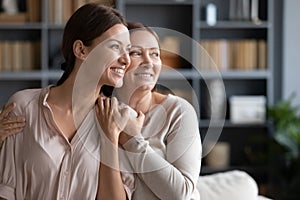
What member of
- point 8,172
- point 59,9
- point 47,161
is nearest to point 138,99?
point 47,161

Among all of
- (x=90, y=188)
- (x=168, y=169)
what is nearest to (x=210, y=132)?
(x=168, y=169)

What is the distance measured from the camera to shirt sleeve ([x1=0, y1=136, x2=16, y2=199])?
1925 mm

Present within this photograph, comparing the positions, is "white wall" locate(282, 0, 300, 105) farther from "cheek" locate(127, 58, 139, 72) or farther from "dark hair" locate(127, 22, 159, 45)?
"cheek" locate(127, 58, 139, 72)

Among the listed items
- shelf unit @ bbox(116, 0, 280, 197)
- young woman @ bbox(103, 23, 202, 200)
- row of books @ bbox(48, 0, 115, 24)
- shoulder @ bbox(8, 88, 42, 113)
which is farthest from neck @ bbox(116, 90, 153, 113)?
row of books @ bbox(48, 0, 115, 24)

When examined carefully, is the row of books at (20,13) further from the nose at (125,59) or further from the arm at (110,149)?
the nose at (125,59)

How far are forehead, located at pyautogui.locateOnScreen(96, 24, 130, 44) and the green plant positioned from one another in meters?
3.75

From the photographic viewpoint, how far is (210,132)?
198cm

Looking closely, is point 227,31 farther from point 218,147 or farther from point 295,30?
point 218,147

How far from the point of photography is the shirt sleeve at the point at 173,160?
1.88 meters

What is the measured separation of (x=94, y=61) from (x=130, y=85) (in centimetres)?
11

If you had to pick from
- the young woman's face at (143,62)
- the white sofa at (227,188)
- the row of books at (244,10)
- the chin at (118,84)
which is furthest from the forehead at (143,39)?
the row of books at (244,10)

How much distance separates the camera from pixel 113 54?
1.83 metres

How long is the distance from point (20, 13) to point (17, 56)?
1.15 ft

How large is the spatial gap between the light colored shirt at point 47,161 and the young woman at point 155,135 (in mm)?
107
